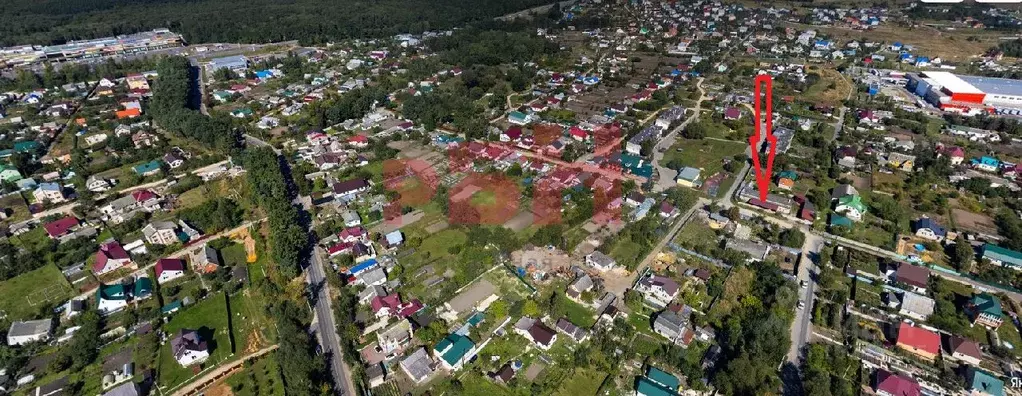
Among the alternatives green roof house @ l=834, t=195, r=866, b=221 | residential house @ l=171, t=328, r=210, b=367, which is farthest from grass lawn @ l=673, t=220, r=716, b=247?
residential house @ l=171, t=328, r=210, b=367

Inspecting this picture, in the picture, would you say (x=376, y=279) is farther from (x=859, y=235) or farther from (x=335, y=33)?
(x=335, y=33)

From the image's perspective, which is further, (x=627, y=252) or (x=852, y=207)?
(x=852, y=207)

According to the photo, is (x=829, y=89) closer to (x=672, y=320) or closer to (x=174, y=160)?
(x=672, y=320)

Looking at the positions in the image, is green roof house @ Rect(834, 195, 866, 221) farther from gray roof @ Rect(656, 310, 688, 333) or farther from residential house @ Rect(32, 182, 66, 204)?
residential house @ Rect(32, 182, 66, 204)

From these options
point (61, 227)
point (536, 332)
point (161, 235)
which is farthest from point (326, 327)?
point (61, 227)

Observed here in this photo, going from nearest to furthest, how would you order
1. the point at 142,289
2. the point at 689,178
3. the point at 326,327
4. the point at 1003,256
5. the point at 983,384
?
the point at 983,384
the point at 326,327
the point at 142,289
the point at 1003,256
the point at 689,178

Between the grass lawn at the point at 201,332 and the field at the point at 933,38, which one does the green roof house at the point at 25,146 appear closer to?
the grass lawn at the point at 201,332
